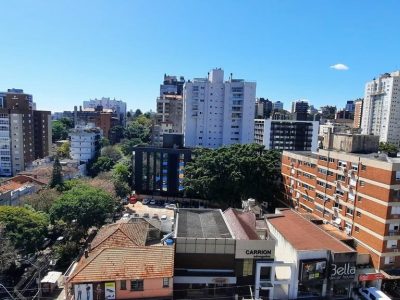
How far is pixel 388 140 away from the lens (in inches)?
4537

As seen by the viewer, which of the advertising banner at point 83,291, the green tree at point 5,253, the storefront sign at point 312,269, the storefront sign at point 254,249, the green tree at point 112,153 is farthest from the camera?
the green tree at point 112,153

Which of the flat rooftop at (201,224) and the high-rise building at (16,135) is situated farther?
the high-rise building at (16,135)

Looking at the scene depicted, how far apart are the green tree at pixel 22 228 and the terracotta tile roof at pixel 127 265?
13.2 meters

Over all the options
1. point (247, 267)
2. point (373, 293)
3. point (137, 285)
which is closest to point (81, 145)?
point (137, 285)

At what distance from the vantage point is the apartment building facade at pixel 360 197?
31.0 m

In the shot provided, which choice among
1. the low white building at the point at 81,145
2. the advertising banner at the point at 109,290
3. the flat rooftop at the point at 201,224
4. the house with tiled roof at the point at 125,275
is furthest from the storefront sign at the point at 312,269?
Result: the low white building at the point at 81,145

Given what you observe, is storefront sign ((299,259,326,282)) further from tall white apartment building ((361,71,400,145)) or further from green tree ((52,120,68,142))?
green tree ((52,120,68,142))

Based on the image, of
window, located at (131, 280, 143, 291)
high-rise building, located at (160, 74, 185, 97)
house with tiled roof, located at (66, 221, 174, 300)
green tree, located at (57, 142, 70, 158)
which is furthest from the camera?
high-rise building, located at (160, 74, 185, 97)

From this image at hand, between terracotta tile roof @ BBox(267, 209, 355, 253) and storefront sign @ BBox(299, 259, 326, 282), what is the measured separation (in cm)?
123

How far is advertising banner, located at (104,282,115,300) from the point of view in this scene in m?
22.8

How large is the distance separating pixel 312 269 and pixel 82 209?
25.9m

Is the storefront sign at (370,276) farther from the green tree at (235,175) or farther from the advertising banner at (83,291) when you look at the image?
the advertising banner at (83,291)

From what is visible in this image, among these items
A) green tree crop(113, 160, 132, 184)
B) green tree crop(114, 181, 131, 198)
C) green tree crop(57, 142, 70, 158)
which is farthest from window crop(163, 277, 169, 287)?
green tree crop(57, 142, 70, 158)

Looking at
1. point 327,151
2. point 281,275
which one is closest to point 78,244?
point 281,275
